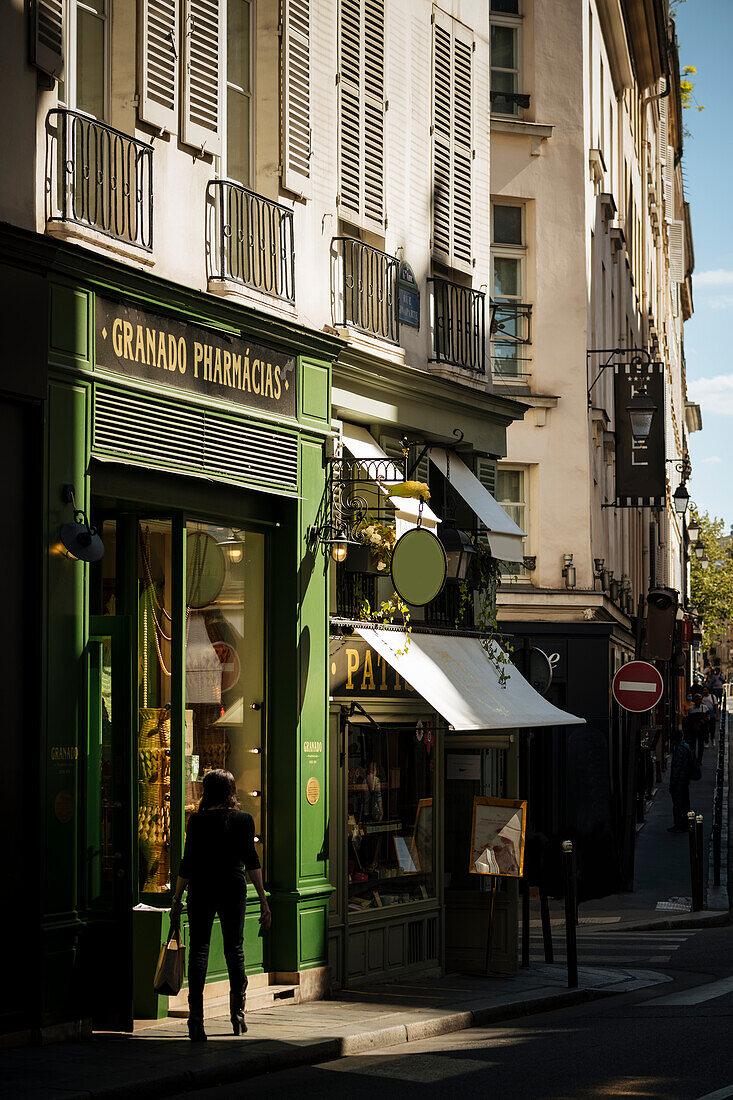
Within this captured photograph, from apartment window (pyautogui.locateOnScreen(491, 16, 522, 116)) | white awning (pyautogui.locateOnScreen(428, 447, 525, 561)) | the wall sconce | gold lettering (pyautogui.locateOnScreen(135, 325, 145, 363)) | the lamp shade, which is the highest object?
apartment window (pyautogui.locateOnScreen(491, 16, 522, 116))

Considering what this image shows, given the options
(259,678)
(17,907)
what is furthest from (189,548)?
(17,907)

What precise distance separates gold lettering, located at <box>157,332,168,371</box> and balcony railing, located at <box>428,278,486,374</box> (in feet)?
15.9

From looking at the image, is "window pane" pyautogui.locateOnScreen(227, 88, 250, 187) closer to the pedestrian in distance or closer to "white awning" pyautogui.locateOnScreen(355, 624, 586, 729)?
"white awning" pyautogui.locateOnScreen(355, 624, 586, 729)

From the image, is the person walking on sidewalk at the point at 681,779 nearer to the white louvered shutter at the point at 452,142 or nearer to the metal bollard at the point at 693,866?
the metal bollard at the point at 693,866

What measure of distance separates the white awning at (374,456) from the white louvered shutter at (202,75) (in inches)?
117

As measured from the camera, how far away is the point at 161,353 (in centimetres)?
1152

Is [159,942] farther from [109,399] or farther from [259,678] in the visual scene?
[109,399]

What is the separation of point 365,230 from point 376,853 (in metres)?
5.80

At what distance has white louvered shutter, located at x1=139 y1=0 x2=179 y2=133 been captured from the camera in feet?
38.3

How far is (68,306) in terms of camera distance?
1052 centimetres

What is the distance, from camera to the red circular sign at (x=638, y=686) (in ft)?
69.2

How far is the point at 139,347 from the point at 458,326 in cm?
597

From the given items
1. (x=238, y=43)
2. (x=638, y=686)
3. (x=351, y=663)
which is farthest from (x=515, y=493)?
(x=238, y=43)

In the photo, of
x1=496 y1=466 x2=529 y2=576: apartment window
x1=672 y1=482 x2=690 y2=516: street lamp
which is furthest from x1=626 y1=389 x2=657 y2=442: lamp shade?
x1=672 y1=482 x2=690 y2=516: street lamp
